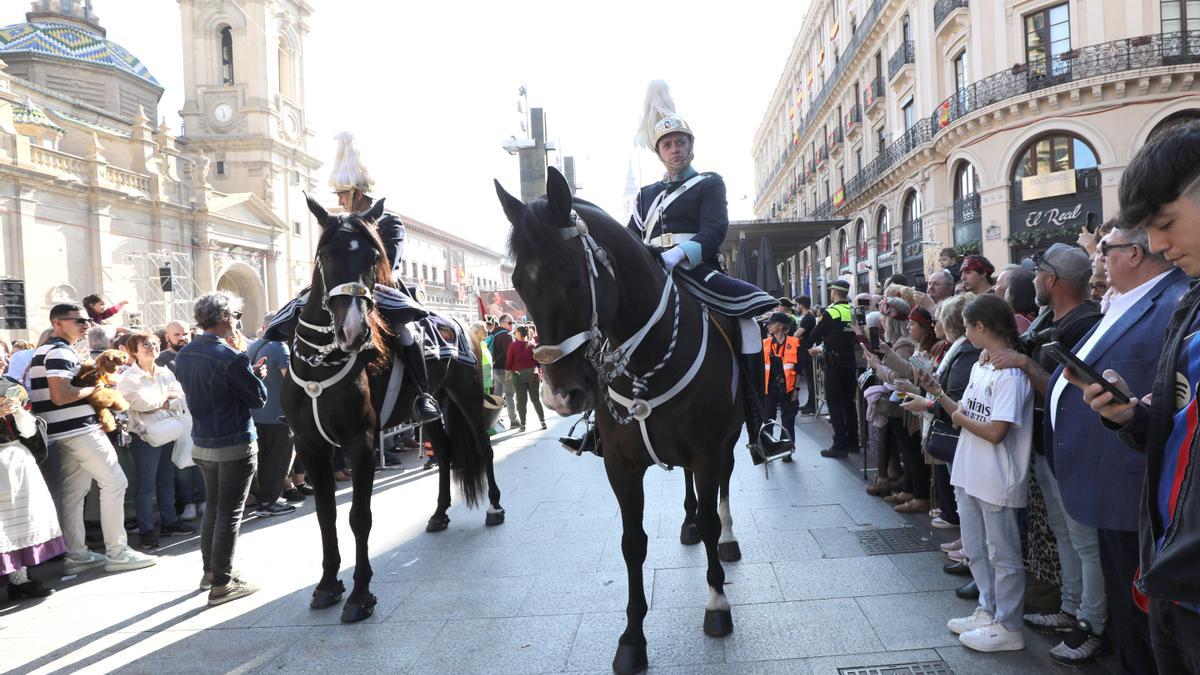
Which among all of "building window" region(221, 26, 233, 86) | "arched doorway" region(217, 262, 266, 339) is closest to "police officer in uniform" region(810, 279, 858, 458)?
"arched doorway" region(217, 262, 266, 339)

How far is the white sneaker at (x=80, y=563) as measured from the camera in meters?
5.20

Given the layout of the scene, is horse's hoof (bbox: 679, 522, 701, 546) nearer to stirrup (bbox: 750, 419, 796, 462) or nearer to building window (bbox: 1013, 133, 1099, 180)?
stirrup (bbox: 750, 419, 796, 462)

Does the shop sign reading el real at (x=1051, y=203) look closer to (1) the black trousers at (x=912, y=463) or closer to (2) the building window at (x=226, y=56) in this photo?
(1) the black trousers at (x=912, y=463)

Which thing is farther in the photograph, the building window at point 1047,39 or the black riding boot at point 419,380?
the building window at point 1047,39

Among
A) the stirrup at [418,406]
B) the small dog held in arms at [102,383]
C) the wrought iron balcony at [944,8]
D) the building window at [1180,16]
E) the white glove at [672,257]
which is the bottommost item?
the stirrup at [418,406]

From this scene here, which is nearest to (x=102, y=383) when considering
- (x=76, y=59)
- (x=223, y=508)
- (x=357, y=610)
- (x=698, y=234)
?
(x=223, y=508)

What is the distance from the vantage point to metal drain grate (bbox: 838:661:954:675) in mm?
3135

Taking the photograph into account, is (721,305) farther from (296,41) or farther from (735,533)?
(296,41)

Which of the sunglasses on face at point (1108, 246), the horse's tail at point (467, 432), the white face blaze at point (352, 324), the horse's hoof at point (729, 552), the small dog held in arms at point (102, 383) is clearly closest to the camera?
the sunglasses on face at point (1108, 246)

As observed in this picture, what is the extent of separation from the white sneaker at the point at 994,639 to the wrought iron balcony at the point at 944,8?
82.1 feet

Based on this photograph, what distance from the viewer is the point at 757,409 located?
402 cm

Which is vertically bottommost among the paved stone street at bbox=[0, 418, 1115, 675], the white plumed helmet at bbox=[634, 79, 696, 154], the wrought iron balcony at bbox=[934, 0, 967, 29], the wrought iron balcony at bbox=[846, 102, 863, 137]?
the paved stone street at bbox=[0, 418, 1115, 675]

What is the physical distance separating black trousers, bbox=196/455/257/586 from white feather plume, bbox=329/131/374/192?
2169 millimetres

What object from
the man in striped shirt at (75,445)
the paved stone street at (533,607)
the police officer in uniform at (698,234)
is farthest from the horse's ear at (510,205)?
the man in striped shirt at (75,445)
